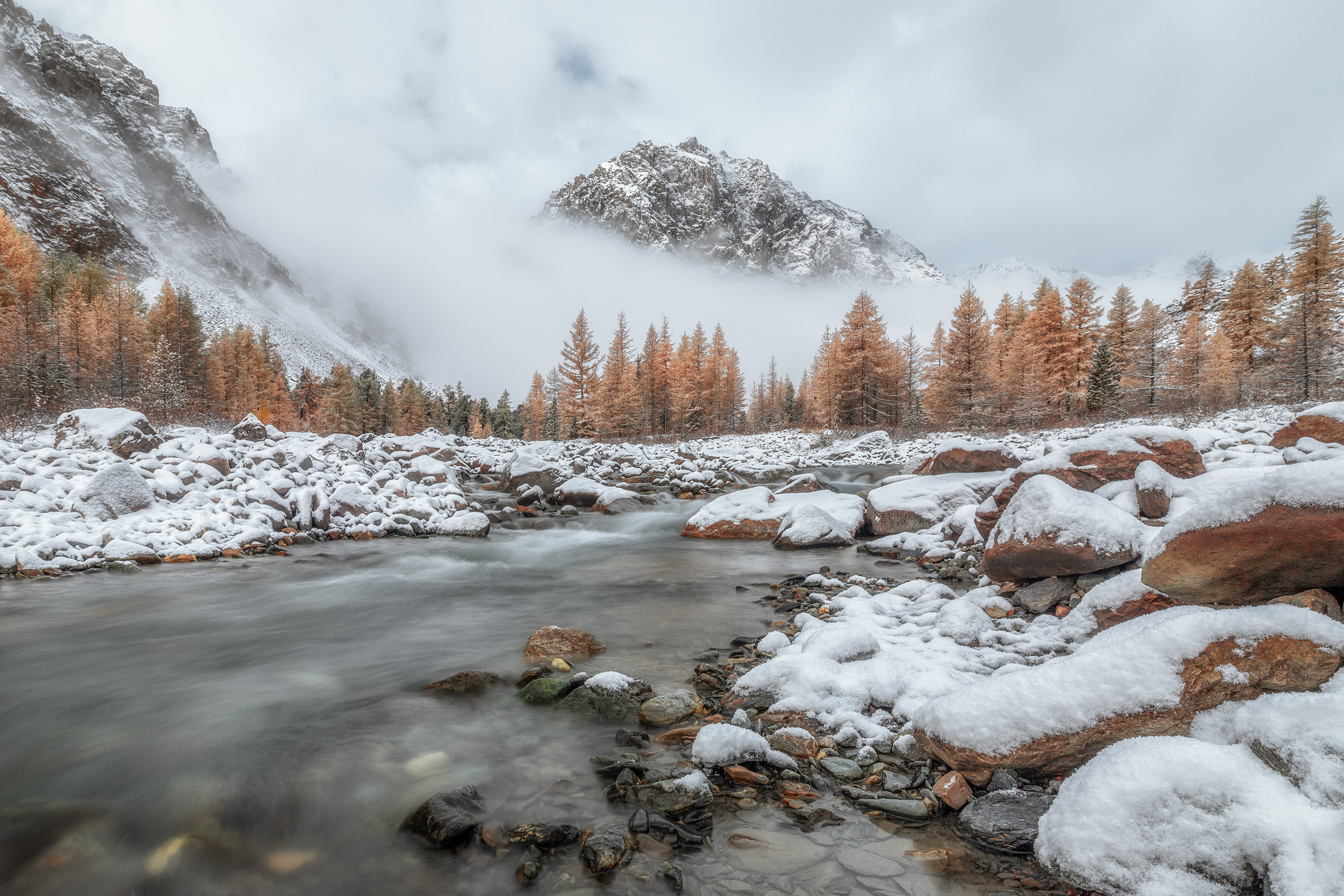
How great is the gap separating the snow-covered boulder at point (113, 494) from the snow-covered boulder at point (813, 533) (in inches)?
509

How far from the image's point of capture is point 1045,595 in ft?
18.6

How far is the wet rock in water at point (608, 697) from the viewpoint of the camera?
452 cm

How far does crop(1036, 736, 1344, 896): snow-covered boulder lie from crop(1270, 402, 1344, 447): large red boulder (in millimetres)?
8808

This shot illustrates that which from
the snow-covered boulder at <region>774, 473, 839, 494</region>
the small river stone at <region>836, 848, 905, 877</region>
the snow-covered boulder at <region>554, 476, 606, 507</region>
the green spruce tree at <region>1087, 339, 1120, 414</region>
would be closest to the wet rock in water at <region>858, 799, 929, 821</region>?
the small river stone at <region>836, 848, 905, 877</region>

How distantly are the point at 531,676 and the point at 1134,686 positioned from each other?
15.2 feet

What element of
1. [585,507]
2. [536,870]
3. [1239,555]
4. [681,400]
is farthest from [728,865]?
[681,400]

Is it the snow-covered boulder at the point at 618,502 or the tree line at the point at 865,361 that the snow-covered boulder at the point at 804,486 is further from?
the tree line at the point at 865,361

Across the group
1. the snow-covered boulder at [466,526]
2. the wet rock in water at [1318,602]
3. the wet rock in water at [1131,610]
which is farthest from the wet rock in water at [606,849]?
the snow-covered boulder at [466,526]

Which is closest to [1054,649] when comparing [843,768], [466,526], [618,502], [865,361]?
[843,768]

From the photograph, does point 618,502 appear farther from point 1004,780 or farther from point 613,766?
point 1004,780

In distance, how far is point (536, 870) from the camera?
282 centimetres

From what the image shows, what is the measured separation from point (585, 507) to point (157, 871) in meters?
14.1

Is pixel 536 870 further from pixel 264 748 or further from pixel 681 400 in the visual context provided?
pixel 681 400

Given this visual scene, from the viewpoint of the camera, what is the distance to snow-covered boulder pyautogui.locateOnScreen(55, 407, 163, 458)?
1189 centimetres
